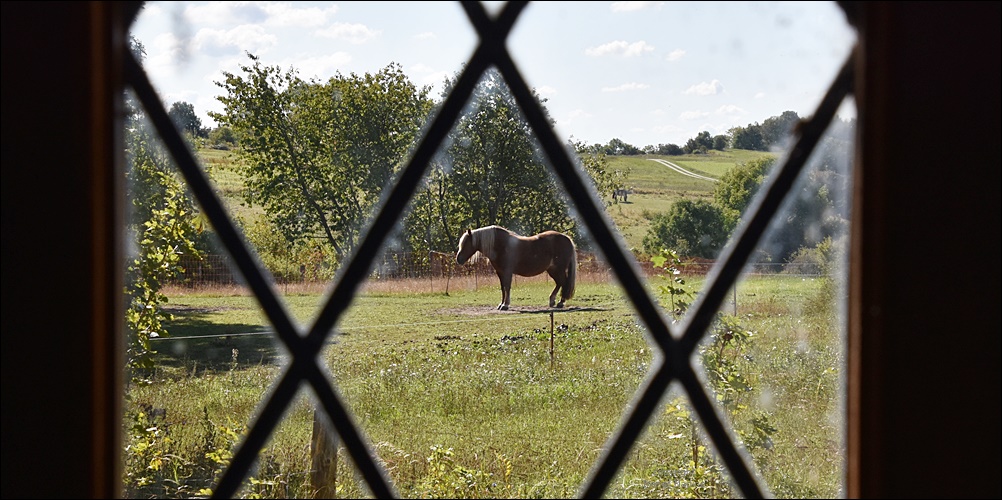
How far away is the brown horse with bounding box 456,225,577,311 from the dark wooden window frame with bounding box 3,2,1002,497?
Answer: 318 centimetres

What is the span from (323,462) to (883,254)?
66.5 inches

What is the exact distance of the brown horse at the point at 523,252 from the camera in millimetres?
3633

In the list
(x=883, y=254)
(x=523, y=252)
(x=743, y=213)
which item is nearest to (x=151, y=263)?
(x=743, y=213)

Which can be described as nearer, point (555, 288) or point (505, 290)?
point (555, 288)

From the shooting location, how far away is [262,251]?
463 centimetres

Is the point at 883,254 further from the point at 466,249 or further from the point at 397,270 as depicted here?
the point at 397,270

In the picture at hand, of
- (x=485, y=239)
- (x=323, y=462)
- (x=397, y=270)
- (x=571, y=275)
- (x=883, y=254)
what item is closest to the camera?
(x=883, y=254)

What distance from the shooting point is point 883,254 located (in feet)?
0.91

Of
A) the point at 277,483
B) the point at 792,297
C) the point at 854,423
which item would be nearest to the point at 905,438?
the point at 854,423

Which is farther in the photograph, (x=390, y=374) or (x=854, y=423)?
(x=390, y=374)

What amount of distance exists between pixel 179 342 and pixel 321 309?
4.23 m

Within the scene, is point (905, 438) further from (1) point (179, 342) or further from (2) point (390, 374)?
(1) point (179, 342)

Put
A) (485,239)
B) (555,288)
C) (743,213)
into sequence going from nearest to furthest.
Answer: (743,213) < (485,239) < (555,288)

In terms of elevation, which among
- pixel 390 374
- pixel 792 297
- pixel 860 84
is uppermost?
pixel 860 84
